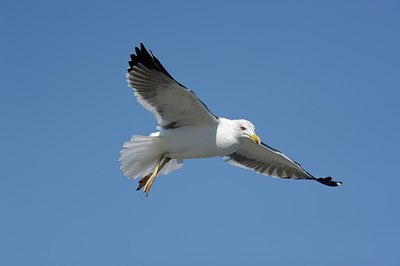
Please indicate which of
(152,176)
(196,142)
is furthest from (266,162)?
(152,176)

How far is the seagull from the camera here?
26.3 feet

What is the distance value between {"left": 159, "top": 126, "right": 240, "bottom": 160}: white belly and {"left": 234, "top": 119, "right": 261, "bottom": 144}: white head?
12 cm

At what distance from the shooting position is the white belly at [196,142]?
327 inches

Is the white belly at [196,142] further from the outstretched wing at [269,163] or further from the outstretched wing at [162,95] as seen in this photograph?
the outstretched wing at [269,163]

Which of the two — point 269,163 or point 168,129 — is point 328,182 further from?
point 168,129

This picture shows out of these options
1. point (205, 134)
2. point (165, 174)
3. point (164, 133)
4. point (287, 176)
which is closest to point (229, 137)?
point (205, 134)

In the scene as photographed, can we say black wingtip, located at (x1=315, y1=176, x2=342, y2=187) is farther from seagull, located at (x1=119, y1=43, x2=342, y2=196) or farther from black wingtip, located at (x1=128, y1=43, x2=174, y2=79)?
black wingtip, located at (x1=128, y1=43, x2=174, y2=79)

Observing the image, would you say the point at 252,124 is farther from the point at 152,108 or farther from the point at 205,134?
the point at 152,108

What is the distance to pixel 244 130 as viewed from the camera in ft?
27.4

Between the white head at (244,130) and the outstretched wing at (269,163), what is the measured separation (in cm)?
151

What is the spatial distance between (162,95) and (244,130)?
111 centimetres

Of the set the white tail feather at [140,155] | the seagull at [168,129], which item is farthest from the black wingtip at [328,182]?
the white tail feather at [140,155]

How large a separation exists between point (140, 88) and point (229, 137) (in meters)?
1.25

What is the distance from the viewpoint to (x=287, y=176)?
10.3 m
